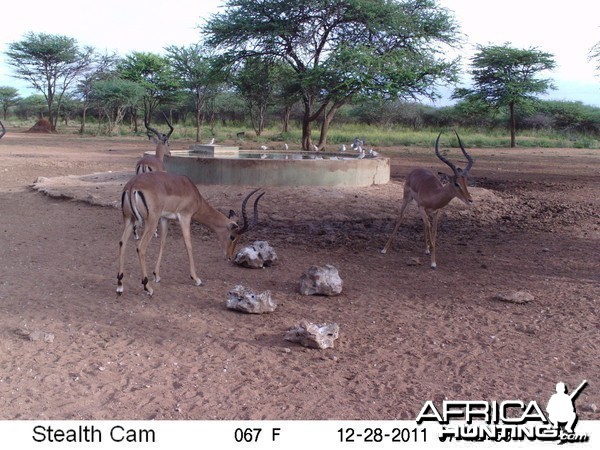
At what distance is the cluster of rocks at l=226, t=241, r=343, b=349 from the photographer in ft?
15.7

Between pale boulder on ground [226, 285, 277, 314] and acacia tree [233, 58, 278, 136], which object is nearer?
pale boulder on ground [226, 285, 277, 314]

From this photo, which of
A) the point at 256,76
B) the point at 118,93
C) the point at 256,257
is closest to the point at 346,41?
the point at 256,76

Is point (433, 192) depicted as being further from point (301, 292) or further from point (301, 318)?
point (301, 318)

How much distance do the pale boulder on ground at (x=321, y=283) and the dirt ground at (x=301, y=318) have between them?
8cm

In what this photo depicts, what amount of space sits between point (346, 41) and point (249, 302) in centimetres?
1649

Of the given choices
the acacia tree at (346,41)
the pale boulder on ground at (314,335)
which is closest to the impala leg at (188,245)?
the pale boulder on ground at (314,335)

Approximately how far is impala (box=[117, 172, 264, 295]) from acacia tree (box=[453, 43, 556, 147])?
29.4 metres

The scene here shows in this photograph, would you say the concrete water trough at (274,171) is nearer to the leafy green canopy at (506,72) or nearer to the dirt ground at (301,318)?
the dirt ground at (301,318)

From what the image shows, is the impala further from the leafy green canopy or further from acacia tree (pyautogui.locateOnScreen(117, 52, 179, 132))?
acacia tree (pyautogui.locateOnScreen(117, 52, 179, 132))

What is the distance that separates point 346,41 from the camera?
20.6 m

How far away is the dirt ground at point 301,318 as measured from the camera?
397 centimetres

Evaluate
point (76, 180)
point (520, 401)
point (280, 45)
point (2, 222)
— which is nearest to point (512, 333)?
point (520, 401)

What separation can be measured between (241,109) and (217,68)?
29.8 metres

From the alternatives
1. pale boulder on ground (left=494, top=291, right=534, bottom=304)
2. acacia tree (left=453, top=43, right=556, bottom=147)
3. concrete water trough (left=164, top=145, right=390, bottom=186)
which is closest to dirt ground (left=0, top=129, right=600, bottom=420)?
pale boulder on ground (left=494, top=291, right=534, bottom=304)
